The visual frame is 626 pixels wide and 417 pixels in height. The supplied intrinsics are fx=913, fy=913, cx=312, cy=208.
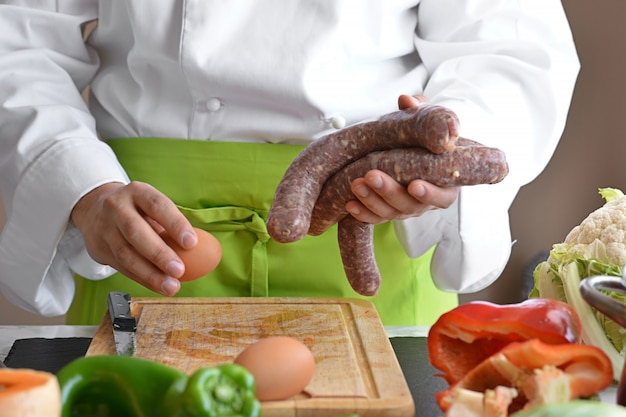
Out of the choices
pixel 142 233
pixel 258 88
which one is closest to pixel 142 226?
pixel 142 233

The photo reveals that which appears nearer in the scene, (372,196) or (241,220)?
(372,196)

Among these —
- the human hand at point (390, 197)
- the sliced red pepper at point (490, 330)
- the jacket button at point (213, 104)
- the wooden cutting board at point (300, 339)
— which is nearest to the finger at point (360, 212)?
the human hand at point (390, 197)

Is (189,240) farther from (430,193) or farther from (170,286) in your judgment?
(430,193)

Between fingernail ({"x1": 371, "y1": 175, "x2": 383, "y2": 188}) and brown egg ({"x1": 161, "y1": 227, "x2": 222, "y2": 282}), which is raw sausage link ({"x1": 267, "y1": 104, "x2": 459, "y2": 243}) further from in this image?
brown egg ({"x1": 161, "y1": 227, "x2": 222, "y2": 282})

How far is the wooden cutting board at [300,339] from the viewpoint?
1041mm

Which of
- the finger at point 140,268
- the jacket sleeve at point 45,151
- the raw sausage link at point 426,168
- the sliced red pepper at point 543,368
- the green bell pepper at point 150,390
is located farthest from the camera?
the jacket sleeve at point 45,151

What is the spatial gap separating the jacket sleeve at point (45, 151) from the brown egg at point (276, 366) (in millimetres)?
574

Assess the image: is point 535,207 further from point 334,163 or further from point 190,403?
point 190,403

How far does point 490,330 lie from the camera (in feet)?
3.20

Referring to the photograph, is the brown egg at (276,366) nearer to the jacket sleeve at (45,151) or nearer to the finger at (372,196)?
the finger at (372,196)

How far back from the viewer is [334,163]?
1.23 meters

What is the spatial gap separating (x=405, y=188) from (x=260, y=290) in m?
0.43

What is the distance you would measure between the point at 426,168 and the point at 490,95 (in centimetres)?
46

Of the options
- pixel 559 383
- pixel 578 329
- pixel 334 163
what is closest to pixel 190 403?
pixel 559 383
